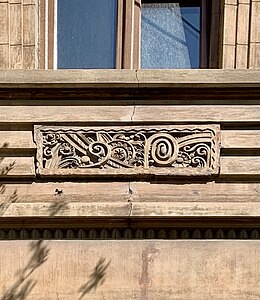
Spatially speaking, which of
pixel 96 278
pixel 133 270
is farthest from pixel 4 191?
pixel 133 270

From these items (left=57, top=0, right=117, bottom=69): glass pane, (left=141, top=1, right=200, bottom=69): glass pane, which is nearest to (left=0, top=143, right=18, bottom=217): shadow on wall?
(left=57, top=0, right=117, bottom=69): glass pane

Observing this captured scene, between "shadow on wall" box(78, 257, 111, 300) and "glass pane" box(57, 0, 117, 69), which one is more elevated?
"glass pane" box(57, 0, 117, 69)

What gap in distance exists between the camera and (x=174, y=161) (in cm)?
666

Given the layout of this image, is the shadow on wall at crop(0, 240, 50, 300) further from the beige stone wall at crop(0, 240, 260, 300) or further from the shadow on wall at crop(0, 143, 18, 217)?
the shadow on wall at crop(0, 143, 18, 217)

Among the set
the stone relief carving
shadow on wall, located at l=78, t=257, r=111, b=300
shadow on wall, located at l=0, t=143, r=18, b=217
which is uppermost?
the stone relief carving

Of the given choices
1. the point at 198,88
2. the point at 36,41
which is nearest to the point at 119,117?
the point at 198,88

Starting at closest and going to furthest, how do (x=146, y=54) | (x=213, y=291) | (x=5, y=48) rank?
(x=213, y=291) → (x=5, y=48) → (x=146, y=54)

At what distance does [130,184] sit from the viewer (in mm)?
6691

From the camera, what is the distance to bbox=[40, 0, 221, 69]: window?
7395 millimetres

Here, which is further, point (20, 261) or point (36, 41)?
point (36, 41)

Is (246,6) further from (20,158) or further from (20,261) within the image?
(20,261)

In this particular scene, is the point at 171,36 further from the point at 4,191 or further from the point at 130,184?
the point at 4,191

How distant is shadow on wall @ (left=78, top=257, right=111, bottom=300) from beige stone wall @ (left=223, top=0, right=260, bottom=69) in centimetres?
221

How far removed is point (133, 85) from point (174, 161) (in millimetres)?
794
